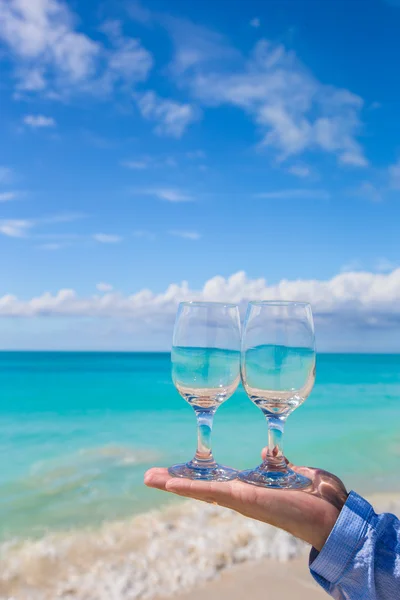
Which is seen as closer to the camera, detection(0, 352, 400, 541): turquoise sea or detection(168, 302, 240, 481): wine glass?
detection(168, 302, 240, 481): wine glass

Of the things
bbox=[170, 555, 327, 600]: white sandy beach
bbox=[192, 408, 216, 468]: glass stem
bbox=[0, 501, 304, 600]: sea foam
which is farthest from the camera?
bbox=[0, 501, 304, 600]: sea foam

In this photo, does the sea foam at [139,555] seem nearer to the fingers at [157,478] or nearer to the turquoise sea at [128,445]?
the turquoise sea at [128,445]

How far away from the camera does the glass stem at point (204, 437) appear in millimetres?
1870

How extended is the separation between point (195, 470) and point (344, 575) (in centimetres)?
52

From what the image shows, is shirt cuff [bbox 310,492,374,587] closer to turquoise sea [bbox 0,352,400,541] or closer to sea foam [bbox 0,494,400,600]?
sea foam [bbox 0,494,400,600]

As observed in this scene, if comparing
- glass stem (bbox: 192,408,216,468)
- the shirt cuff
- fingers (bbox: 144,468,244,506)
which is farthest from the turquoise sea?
the shirt cuff

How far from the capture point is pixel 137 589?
4.95m

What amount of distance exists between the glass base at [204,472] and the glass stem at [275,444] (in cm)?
12

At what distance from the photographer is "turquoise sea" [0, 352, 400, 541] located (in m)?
7.60

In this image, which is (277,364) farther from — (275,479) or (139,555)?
(139,555)

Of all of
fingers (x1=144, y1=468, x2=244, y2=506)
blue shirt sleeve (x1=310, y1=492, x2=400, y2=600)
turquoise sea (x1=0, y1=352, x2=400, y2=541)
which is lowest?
turquoise sea (x1=0, y1=352, x2=400, y2=541)

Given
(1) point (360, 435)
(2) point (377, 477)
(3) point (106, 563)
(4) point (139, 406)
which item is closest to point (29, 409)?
(4) point (139, 406)

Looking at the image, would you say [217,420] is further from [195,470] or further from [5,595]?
[195,470]

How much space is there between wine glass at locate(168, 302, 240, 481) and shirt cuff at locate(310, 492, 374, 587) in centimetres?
35
